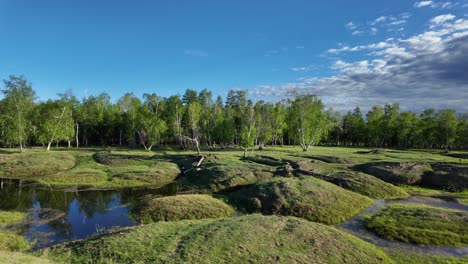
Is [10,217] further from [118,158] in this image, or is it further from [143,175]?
[118,158]

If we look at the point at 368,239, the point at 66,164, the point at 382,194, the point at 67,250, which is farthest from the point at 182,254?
the point at 66,164

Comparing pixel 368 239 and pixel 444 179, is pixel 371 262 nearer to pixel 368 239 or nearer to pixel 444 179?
pixel 368 239

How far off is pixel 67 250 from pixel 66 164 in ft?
157

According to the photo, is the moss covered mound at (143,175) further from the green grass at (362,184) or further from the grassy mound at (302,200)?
the green grass at (362,184)

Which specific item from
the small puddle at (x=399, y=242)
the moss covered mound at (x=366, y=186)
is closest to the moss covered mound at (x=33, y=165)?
the moss covered mound at (x=366, y=186)

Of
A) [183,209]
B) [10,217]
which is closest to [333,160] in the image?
[183,209]

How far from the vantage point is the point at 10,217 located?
29500 mm

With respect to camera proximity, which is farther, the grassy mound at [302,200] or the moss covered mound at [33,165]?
the moss covered mound at [33,165]

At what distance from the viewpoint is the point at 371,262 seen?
20328mm

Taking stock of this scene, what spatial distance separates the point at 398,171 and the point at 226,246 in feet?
142

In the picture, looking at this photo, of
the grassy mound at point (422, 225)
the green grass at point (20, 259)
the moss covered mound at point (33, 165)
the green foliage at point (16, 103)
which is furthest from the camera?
the green foliage at point (16, 103)

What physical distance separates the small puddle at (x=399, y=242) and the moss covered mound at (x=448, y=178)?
30.5 ft

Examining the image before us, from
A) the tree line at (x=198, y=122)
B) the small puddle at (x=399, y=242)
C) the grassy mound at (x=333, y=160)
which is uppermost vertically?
the tree line at (x=198, y=122)

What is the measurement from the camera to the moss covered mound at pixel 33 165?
5519 centimetres
